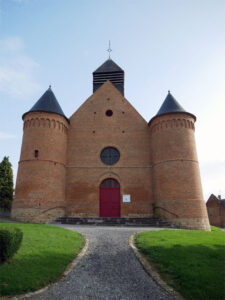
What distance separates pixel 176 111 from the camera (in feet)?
61.7

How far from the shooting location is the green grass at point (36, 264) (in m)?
4.73

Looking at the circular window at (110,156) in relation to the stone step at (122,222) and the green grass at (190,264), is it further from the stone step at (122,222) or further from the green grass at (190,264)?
the green grass at (190,264)

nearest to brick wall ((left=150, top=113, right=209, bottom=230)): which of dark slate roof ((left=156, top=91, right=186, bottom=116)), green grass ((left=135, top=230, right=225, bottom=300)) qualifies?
dark slate roof ((left=156, top=91, right=186, bottom=116))

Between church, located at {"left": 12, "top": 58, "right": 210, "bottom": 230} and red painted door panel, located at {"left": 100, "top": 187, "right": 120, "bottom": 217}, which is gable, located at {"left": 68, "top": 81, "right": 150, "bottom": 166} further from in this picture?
red painted door panel, located at {"left": 100, "top": 187, "right": 120, "bottom": 217}

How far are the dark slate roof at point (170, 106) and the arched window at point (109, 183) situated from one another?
23.5ft

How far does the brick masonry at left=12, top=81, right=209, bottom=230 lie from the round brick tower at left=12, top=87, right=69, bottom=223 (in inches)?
2.8

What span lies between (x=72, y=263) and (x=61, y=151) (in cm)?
1340

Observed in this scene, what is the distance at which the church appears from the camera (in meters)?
16.6

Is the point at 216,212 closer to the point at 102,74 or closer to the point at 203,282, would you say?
the point at 102,74

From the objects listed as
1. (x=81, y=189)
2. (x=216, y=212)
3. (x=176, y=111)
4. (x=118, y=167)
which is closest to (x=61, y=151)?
(x=81, y=189)

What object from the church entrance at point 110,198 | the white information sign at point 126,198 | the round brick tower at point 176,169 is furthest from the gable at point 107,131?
the white information sign at point 126,198

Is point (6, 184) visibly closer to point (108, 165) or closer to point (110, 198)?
point (108, 165)

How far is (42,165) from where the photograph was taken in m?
17.3

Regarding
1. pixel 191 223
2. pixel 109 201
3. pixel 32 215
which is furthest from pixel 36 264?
Answer: pixel 191 223
